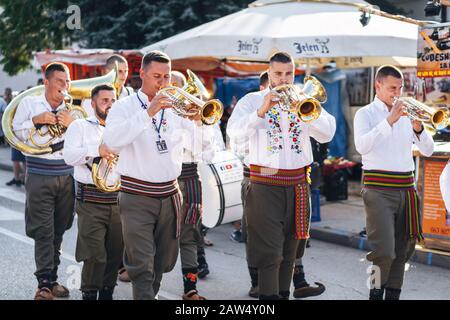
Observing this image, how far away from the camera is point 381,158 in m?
5.13

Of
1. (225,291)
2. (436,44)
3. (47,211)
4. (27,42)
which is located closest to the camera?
(47,211)

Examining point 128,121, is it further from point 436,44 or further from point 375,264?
point 436,44

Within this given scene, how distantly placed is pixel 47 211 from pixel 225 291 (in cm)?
169

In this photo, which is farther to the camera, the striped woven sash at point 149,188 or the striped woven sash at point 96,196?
the striped woven sash at point 96,196

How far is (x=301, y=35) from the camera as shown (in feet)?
28.2

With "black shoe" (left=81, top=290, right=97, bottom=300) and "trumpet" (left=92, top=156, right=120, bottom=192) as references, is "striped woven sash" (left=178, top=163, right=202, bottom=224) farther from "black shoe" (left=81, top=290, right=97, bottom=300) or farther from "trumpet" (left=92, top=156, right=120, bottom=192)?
"black shoe" (left=81, top=290, right=97, bottom=300)

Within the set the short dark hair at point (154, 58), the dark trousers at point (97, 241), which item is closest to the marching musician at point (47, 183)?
the dark trousers at point (97, 241)

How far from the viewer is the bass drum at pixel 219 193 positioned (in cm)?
695

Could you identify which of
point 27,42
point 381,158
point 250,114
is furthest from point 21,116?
point 27,42

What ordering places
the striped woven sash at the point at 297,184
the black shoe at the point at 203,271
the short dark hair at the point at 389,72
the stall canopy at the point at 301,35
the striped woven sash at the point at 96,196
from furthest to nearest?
the stall canopy at the point at 301,35, the black shoe at the point at 203,271, the striped woven sash at the point at 96,196, the short dark hair at the point at 389,72, the striped woven sash at the point at 297,184

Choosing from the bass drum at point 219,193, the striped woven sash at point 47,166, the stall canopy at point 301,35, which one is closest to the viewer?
the striped woven sash at point 47,166

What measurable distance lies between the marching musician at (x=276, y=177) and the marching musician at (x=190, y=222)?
86 centimetres

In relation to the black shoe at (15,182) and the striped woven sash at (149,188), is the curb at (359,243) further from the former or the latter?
the black shoe at (15,182)

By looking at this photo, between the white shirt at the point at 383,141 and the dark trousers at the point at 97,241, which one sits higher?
the white shirt at the point at 383,141
